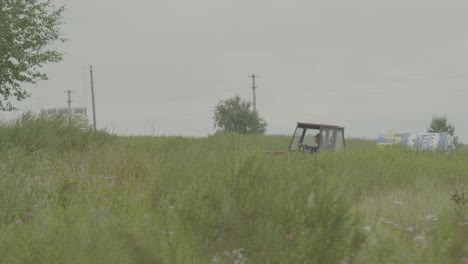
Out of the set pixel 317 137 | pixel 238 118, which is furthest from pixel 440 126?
pixel 317 137

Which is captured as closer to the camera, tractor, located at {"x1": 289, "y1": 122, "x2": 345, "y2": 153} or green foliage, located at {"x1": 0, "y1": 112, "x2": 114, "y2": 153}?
green foliage, located at {"x1": 0, "y1": 112, "x2": 114, "y2": 153}

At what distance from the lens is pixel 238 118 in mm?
70000

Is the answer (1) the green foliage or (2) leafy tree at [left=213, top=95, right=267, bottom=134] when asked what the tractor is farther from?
(2) leafy tree at [left=213, top=95, right=267, bottom=134]

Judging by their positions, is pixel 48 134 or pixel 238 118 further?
pixel 238 118

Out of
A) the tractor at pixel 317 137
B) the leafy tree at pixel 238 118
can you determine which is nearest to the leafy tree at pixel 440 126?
the leafy tree at pixel 238 118

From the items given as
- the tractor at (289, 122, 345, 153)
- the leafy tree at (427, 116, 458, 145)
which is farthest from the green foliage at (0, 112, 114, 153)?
the leafy tree at (427, 116, 458, 145)

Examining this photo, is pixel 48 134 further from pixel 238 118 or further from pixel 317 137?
pixel 238 118

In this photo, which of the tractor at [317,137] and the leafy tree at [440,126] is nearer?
the tractor at [317,137]

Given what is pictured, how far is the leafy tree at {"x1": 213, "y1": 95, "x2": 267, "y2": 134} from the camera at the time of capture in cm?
7025

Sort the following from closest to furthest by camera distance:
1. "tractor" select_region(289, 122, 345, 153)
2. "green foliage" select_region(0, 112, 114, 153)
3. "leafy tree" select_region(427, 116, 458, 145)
→ "green foliage" select_region(0, 112, 114, 153) < "tractor" select_region(289, 122, 345, 153) < "leafy tree" select_region(427, 116, 458, 145)

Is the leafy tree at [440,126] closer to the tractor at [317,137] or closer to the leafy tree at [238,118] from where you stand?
the leafy tree at [238,118]

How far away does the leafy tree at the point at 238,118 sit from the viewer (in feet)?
230

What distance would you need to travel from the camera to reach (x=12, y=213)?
8.62 m

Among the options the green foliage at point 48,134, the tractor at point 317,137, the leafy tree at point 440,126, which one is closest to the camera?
the green foliage at point 48,134
